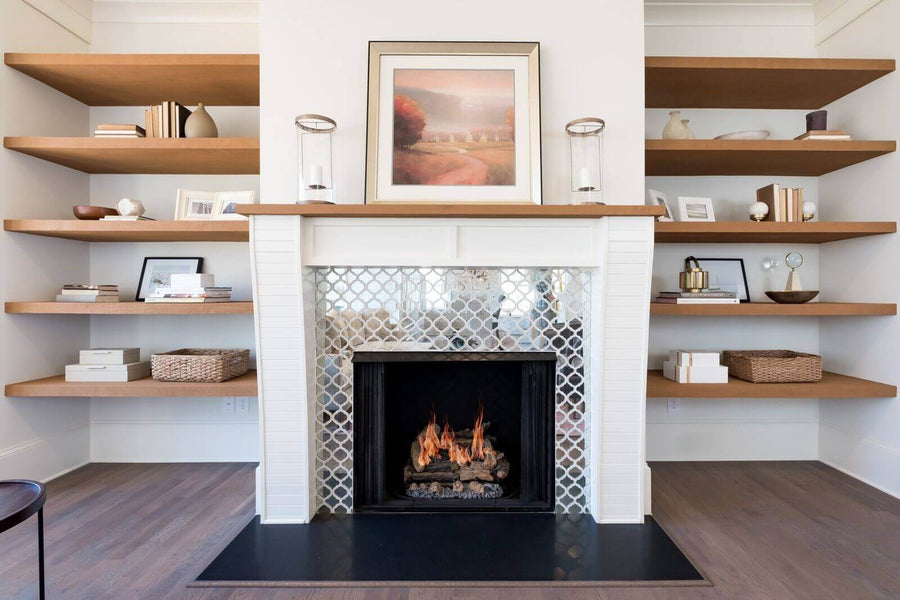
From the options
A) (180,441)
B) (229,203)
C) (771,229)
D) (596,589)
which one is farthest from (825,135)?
(180,441)

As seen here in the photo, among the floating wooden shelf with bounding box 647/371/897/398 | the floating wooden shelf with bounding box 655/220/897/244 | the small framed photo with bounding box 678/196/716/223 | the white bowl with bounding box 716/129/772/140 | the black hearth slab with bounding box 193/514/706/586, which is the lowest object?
the black hearth slab with bounding box 193/514/706/586

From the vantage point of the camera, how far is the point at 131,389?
2529mm

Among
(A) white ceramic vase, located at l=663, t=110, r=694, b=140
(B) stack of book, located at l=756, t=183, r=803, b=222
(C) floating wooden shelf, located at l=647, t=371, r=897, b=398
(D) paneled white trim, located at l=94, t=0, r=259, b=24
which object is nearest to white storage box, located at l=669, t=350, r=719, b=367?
(C) floating wooden shelf, located at l=647, t=371, r=897, b=398

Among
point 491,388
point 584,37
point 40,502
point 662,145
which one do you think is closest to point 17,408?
point 40,502

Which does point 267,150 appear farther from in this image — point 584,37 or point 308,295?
point 584,37

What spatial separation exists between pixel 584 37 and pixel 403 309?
1.54m

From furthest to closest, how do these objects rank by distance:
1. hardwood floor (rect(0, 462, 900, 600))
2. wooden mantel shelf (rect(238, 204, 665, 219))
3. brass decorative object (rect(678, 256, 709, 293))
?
brass decorative object (rect(678, 256, 709, 293)) < wooden mantel shelf (rect(238, 204, 665, 219)) < hardwood floor (rect(0, 462, 900, 600))

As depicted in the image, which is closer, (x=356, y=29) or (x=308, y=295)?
(x=308, y=295)

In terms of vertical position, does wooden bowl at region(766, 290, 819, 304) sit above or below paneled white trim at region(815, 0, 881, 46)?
below

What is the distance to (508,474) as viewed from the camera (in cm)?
250

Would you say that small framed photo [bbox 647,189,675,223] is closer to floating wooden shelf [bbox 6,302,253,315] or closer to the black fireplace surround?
the black fireplace surround

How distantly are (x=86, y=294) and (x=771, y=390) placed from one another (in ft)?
12.1

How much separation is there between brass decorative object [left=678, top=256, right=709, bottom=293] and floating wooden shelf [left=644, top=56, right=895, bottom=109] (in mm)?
981

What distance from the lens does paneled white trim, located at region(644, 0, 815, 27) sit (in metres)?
2.82
